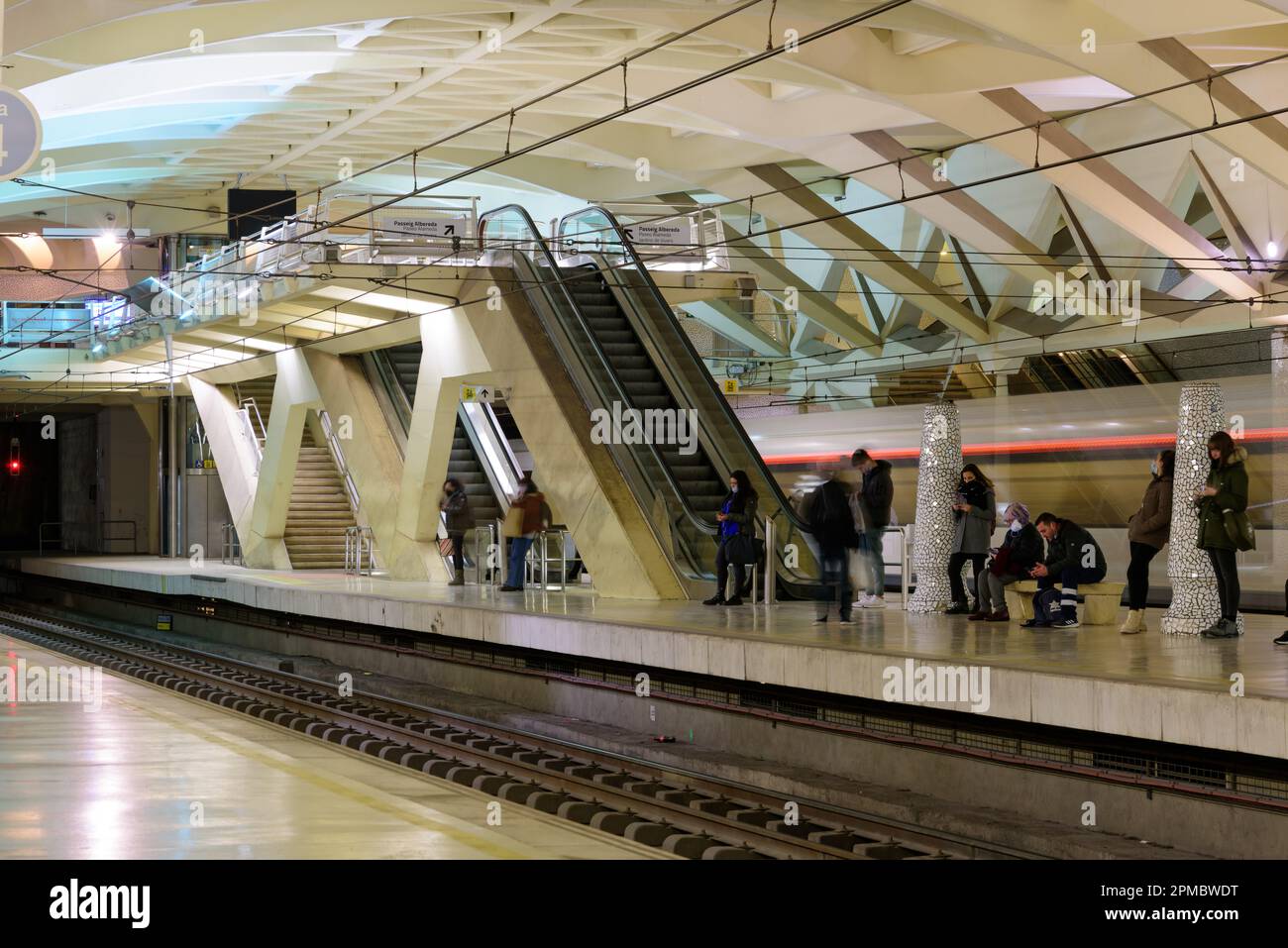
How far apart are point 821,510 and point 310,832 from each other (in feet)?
24.3

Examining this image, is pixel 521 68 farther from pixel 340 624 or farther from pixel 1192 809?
pixel 1192 809

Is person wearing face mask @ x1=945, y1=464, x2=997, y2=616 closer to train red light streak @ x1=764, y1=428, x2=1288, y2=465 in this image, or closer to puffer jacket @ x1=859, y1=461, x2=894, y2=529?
puffer jacket @ x1=859, y1=461, x2=894, y2=529

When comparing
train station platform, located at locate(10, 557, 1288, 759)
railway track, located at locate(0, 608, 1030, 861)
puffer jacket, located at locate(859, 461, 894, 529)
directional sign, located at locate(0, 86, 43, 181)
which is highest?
directional sign, located at locate(0, 86, 43, 181)

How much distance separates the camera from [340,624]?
71.0ft

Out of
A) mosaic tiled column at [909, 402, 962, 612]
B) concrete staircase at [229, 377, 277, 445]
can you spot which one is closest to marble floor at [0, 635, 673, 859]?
mosaic tiled column at [909, 402, 962, 612]

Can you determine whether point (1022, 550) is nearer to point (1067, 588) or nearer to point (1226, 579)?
point (1067, 588)

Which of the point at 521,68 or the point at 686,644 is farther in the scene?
the point at 521,68

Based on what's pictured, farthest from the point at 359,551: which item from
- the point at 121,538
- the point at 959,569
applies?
the point at 121,538

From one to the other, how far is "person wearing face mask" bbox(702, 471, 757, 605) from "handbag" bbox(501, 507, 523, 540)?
126 inches

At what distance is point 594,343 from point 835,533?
20.4 feet

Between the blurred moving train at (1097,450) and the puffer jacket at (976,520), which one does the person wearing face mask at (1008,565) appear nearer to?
the puffer jacket at (976,520)

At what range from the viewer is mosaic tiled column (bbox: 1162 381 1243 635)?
1125 cm
